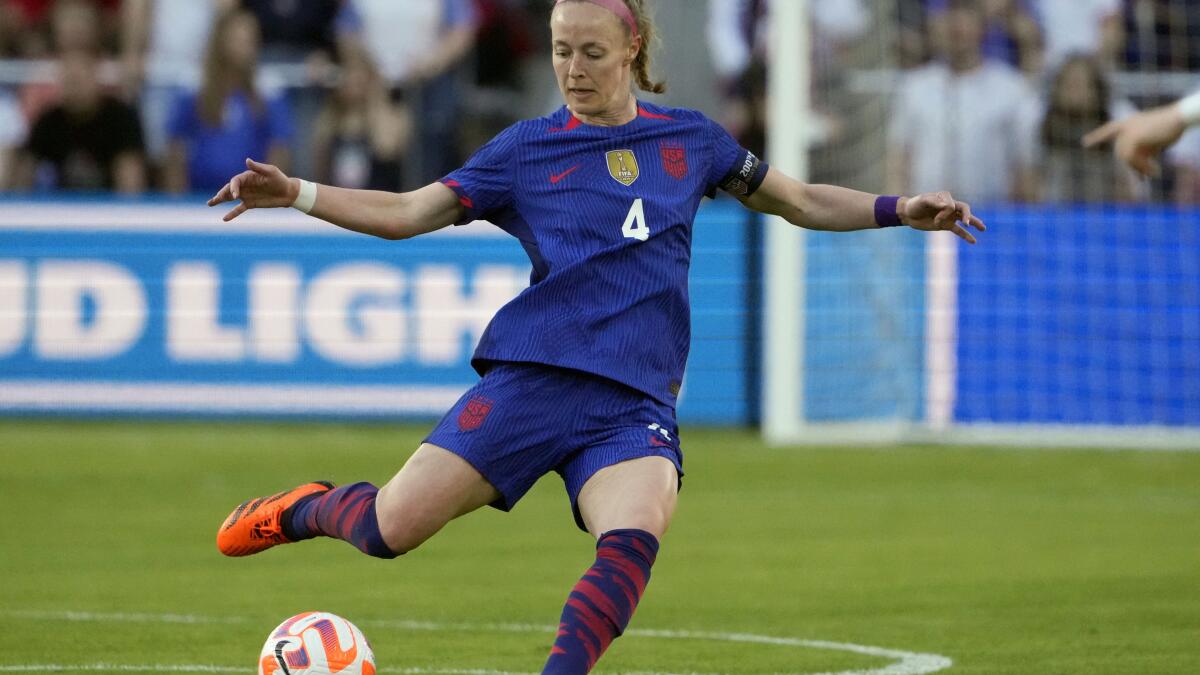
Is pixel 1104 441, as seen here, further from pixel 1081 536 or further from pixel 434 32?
pixel 434 32

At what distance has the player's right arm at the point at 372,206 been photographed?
5.27m

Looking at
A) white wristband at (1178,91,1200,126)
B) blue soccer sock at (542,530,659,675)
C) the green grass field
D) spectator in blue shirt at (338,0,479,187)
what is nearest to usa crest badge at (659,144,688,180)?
blue soccer sock at (542,530,659,675)

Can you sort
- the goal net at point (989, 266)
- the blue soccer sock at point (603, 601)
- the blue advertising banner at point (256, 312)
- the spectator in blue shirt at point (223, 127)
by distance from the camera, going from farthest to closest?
the spectator in blue shirt at point (223, 127), the blue advertising banner at point (256, 312), the goal net at point (989, 266), the blue soccer sock at point (603, 601)

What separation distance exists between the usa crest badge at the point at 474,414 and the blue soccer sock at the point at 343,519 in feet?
1.16

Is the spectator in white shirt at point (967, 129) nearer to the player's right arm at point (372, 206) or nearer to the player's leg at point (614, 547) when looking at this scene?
the player's right arm at point (372, 206)

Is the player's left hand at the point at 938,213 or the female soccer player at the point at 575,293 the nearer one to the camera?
the female soccer player at the point at 575,293

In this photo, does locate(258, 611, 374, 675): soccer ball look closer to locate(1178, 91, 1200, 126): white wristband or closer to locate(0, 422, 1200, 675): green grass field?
locate(0, 422, 1200, 675): green grass field

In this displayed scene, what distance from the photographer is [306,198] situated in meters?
5.37

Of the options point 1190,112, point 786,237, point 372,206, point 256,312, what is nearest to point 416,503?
point 372,206

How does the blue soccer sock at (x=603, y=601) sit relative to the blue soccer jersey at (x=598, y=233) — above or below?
below

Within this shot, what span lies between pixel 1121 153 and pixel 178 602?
13.2ft

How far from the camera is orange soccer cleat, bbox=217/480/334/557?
5.82m

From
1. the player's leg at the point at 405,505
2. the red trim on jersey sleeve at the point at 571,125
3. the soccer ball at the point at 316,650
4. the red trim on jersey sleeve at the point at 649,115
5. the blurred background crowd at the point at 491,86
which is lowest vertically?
the soccer ball at the point at 316,650

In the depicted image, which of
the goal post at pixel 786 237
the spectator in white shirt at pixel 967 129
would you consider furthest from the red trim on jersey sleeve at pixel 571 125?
the spectator in white shirt at pixel 967 129
